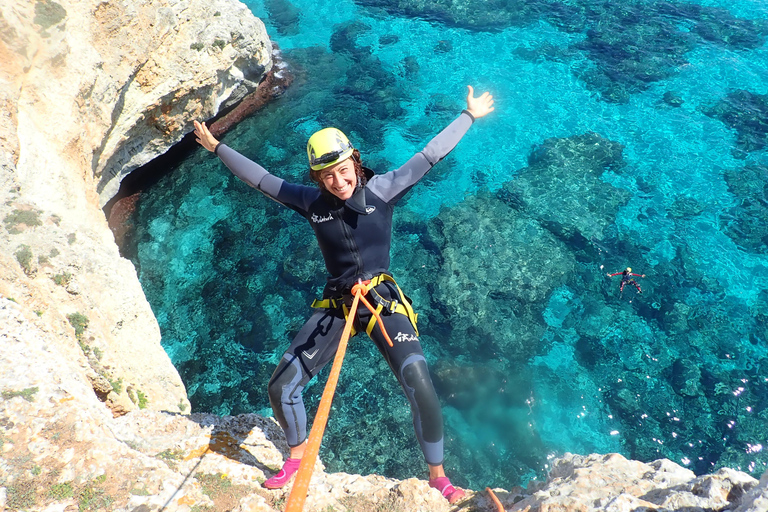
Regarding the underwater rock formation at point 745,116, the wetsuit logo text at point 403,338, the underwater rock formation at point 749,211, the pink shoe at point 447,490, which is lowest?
the underwater rock formation at point 749,211

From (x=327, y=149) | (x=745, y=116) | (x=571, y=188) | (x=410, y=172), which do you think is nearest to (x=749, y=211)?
(x=745, y=116)

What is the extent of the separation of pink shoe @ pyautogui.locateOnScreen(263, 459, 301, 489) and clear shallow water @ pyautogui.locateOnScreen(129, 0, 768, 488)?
8.44 feet

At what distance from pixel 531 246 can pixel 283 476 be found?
21.7 feet

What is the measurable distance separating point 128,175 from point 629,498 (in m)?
10.8

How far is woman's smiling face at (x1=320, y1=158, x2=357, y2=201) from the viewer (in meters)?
4.02

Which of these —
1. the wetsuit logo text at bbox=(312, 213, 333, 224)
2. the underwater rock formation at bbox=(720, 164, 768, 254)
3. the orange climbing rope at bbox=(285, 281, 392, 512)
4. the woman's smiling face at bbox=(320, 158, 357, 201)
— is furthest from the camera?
the underwater rock formation at bbox=(720, 164, 768, 254)

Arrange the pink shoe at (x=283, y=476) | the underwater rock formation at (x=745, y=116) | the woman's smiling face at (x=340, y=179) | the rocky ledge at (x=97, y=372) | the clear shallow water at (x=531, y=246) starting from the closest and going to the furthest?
1. the rocky ledge at (x=97, y=372)
2. the pink shoe at (x=283, y=476)
3. the woman's smiling face at (x=340, y=179)
4. the clear shallow water at (x=531, y=246)
5. the underwater rock formation at (x=745, y=116)

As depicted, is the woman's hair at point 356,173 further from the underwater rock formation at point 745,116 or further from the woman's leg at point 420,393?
the underwater rock formation at point 745,116

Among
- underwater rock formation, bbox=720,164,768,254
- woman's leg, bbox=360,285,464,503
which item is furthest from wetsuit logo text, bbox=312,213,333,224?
underwater rock formation, bbox=720,164,768,254

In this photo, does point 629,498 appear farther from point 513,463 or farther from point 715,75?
point 715,75

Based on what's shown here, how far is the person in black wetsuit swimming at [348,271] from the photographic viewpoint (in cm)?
397

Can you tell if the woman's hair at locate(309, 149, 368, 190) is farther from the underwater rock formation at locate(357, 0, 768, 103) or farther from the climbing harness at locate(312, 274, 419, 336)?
the underwater rock formation at locate(357, 0, 768, 103)

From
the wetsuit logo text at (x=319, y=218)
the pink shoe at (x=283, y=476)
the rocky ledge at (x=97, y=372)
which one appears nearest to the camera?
the rocky ledge at (x=97, y=372)

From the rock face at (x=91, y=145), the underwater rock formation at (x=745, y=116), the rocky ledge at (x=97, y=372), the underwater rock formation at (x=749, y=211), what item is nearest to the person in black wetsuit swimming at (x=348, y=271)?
the rocky ledge at (x=97, y=372)
